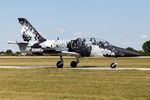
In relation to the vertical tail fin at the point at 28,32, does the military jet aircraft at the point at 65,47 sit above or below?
below

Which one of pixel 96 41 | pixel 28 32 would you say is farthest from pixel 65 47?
pixel 28 32

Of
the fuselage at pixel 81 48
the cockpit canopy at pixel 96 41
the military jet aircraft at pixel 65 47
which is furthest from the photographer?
the cockpit canopy at pixel 96 41

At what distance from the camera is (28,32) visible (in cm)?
3650

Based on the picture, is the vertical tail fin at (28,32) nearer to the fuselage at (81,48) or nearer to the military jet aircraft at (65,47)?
the military jet aircraft at (65,47)

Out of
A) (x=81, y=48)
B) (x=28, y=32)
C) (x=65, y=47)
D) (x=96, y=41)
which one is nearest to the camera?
(x=96, y=41)

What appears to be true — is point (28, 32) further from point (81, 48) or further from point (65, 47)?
point (81, 48)

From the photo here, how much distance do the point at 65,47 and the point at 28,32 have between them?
208 inches

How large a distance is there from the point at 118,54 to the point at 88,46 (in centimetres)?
316

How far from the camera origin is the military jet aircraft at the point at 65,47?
31.7m

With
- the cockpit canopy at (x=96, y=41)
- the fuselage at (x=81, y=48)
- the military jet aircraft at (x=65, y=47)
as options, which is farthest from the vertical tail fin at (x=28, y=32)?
the cockpit canopy at (x=96, y=41)

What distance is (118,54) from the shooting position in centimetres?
3120

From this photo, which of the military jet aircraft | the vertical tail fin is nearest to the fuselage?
the military jet aircraft

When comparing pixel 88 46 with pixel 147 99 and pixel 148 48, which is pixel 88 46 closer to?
pixel 147 99

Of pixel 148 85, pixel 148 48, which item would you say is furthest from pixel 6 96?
pixel 148 48
